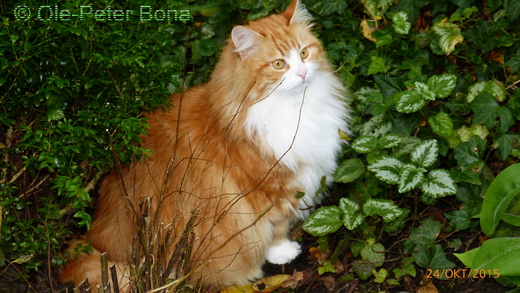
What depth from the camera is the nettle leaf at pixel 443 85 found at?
3.01 m

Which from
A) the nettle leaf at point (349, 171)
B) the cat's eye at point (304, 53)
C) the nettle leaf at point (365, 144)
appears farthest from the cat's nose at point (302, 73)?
the nettle leaf at point (349, 171)

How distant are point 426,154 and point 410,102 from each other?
0.92 ft

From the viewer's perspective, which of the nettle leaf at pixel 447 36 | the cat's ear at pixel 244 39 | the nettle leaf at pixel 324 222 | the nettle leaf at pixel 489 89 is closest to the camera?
the cat's ear at pixel 244 39

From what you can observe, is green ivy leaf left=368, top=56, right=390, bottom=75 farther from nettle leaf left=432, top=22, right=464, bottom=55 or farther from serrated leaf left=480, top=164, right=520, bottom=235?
serrated leaf left=480, top=164, right=520, bottom=235

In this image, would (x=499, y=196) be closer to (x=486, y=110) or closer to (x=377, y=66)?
(x=486, y=110)

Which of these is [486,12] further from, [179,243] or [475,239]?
[179,243]

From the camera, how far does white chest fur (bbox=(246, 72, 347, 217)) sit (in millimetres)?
2686

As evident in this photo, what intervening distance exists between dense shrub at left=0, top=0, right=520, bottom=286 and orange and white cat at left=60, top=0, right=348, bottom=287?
0.48ft

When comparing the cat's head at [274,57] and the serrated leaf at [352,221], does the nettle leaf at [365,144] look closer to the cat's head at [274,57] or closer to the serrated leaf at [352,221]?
the serrated leaf at [352,221]

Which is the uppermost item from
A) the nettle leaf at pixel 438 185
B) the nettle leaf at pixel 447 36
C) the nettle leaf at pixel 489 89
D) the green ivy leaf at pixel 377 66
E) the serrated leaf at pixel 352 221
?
the nettle leaf at pixel 447 36

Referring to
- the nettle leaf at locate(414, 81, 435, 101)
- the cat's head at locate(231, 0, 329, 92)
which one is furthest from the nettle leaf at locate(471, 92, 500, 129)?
the cat's head at locate(231, 0, 329, 92)

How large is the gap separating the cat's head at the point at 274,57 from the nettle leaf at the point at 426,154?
683 millimetres

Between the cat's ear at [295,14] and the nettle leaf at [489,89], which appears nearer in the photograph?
the cat's ear at [295,14]

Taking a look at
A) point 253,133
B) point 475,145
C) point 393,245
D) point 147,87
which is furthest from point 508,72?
point 147,87
